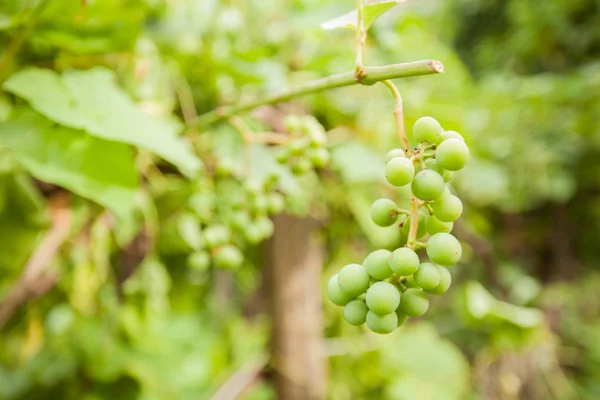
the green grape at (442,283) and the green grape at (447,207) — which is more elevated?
the green grape at (447,207)

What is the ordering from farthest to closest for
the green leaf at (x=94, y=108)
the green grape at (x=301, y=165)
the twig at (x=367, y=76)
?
the green grape at (x=301, y=165) < the green leaf at (x=94, y=108) < the twig at (x=367, y=76)

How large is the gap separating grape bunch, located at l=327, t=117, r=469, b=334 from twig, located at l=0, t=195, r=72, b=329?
1.44 ft

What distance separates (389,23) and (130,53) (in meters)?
0.46

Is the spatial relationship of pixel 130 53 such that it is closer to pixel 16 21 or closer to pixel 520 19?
pixel 16 21

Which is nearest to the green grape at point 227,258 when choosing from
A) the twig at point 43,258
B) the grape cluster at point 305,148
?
the grape cluster at point 305,148

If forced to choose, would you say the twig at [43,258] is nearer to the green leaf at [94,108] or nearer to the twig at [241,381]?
the green leaf at [94,108]

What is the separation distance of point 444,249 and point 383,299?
0.05 meters

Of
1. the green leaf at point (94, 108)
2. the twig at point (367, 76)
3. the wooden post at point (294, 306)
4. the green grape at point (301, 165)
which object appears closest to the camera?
the twig at point (367, 76)

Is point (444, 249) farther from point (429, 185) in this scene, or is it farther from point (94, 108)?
point (94, 108)

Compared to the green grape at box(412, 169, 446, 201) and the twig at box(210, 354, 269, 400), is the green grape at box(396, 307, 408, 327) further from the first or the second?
the twig at box(210, 354, 269, 400)

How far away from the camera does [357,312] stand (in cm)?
31

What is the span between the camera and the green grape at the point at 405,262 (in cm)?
27

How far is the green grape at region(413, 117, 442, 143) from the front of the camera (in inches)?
11.4

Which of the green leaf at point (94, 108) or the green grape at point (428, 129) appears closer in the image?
the green grape at point (428, 129)
